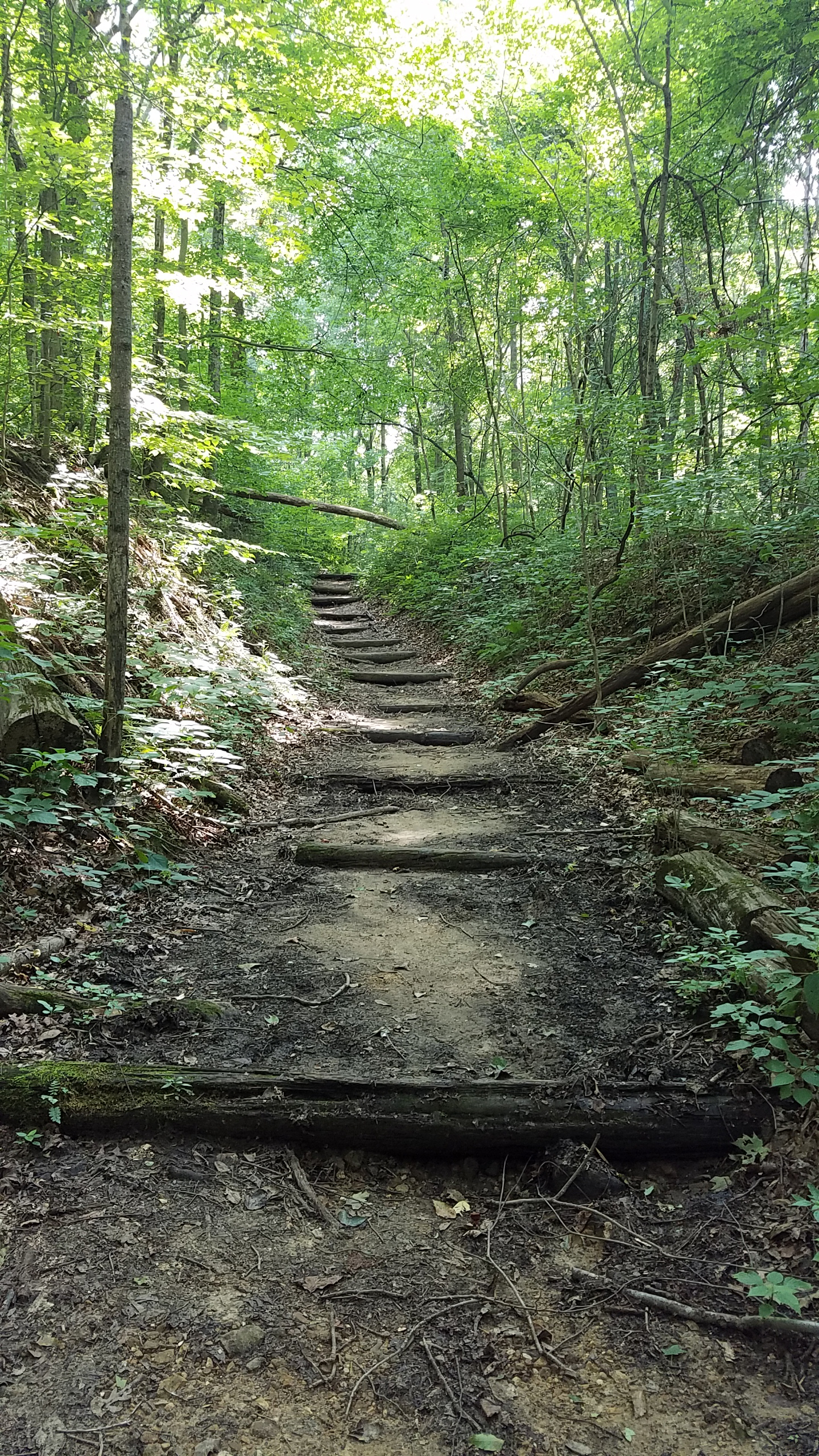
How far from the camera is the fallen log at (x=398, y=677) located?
1230cm

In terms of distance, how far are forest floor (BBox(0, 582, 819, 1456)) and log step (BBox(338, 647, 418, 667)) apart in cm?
1000

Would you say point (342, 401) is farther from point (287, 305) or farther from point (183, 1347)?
point (183, 1347)

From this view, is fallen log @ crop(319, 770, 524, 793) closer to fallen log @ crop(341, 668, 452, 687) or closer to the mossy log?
the mossy log

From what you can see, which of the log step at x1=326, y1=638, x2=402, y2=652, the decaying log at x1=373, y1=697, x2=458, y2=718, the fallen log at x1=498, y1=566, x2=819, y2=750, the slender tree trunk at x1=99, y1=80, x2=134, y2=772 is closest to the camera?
the slender tree trunk at x1=99, y1=80, x2=134, y2=772

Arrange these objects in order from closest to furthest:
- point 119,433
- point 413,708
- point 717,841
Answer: point 717,841 → point 119,433 → point 413,708

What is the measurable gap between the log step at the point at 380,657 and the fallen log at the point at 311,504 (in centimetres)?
345

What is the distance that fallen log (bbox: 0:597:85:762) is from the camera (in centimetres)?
430

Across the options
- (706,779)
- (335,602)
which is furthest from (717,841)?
(335,602)

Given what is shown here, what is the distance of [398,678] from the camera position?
12445 mm

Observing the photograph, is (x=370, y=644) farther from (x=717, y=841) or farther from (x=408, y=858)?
(x=717, y=841)

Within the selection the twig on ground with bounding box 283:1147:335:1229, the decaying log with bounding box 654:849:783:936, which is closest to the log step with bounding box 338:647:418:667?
the decaying log with bounding box 654:849:783:936

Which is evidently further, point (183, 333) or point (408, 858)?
point (183, 333)

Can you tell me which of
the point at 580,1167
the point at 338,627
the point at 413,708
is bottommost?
the point at 580,1167

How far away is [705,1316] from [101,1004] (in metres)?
2.65
